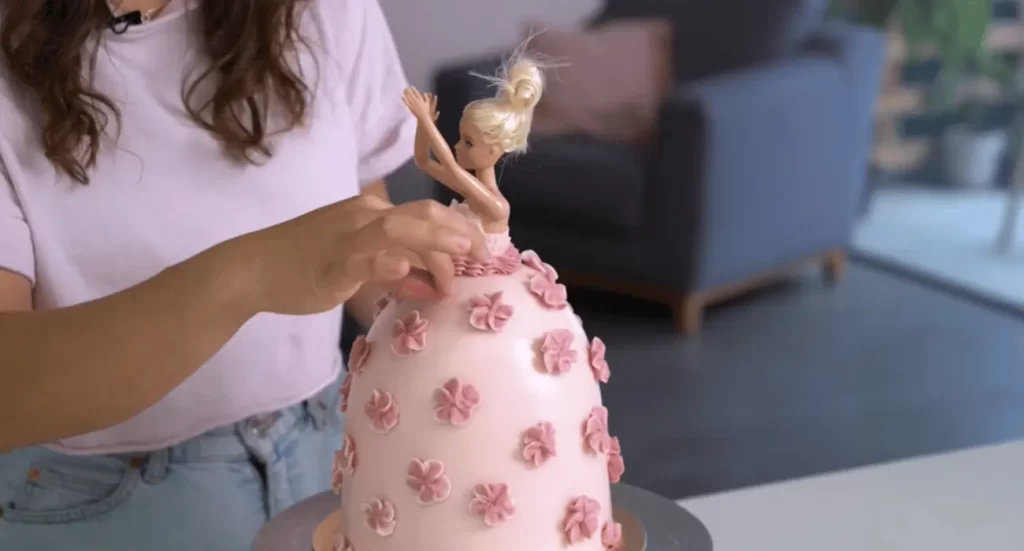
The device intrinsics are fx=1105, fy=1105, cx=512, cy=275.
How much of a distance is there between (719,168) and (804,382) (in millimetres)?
637

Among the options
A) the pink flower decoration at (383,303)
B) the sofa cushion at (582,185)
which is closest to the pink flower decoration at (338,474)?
the pink flower decoration at (383,303)

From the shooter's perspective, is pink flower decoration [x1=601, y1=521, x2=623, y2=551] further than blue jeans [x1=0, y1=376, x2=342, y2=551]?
No

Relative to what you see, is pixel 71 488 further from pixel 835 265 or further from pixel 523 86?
pixel 835 265

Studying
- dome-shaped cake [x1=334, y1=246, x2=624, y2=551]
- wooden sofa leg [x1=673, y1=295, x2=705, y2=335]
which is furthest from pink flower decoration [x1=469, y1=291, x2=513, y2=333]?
wooden sofa leg [x1=673, y1=295, x2=705, y2=335]

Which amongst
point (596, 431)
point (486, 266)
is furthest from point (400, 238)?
point (596, 431)

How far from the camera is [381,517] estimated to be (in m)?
0.74

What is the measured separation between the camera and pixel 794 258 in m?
3.48

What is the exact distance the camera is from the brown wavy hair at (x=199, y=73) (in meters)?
0.94

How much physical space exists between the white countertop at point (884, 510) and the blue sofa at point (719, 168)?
79.7 inches

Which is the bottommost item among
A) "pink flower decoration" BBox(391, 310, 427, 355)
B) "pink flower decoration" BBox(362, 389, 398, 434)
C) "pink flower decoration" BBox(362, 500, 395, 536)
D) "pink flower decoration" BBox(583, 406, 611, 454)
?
"pink flower decoration" BBox(362, 500, 395, 536)

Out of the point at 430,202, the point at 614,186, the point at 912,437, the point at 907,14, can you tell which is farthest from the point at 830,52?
the point at 430,202

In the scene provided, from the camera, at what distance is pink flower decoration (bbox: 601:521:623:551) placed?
0.78 metres

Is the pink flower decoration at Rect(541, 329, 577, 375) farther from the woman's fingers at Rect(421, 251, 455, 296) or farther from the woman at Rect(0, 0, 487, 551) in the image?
the woman at Rect(0, 0, 487, 551)

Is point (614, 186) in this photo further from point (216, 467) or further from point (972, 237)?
point (216, 467)
